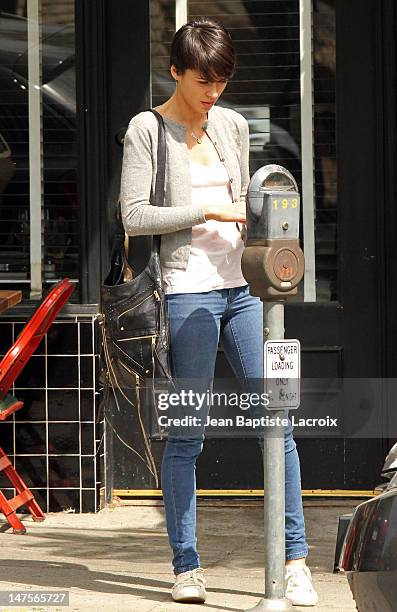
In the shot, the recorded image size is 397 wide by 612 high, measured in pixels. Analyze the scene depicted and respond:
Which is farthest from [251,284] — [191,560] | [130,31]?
[130,31]

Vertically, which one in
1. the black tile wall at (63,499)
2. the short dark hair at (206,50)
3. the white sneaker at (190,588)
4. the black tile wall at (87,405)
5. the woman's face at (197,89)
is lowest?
the white sneaker at (190,588)

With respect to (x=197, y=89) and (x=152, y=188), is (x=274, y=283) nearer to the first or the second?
(x=152, y=188)

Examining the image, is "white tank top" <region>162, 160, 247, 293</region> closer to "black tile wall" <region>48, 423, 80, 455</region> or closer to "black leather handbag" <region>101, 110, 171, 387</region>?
"black leather handbag" <region>101, 110, 171, 387</region>

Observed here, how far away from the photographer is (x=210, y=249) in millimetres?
4816

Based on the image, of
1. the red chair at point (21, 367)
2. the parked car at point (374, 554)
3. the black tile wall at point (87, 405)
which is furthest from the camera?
the black tile wall at point (87, 405)

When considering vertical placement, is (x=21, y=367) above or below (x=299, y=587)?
above

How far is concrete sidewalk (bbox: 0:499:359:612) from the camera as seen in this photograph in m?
4.92

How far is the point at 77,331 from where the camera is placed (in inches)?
253

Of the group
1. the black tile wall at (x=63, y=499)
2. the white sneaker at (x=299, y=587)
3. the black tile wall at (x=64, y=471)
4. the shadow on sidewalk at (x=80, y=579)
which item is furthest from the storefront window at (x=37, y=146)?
the white sneaker at (x=299, y=587)

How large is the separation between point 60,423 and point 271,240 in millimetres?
2398

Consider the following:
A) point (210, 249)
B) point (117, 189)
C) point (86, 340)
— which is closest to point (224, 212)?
point (210, 249)

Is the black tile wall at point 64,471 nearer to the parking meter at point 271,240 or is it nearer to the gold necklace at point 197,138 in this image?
the gold necklace at point 197,138

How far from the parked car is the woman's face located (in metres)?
1.90

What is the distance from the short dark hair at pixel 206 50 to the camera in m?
4.70
